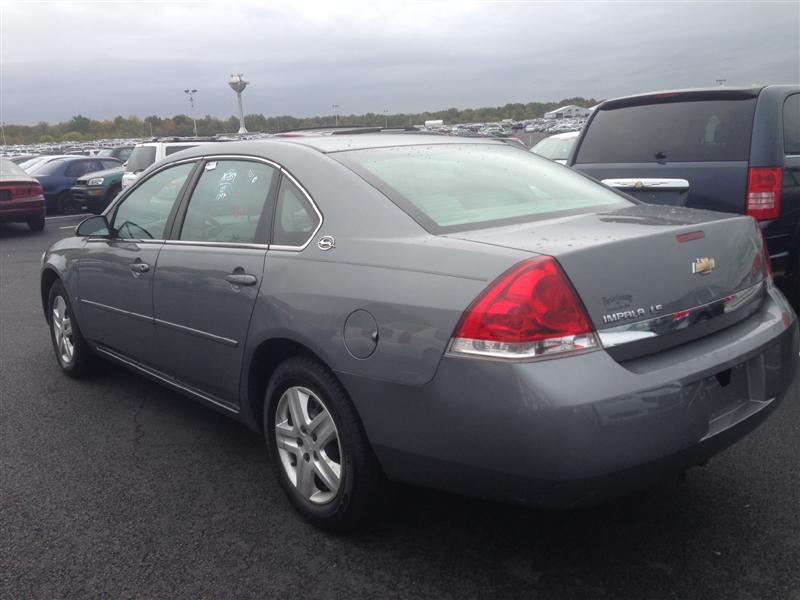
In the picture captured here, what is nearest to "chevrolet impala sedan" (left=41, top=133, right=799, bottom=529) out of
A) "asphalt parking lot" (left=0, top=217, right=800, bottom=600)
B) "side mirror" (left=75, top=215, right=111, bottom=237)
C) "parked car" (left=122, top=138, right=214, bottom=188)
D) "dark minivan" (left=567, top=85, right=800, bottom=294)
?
"asphalt parking lot" (left=0, top=217, right=800, bottom=600)

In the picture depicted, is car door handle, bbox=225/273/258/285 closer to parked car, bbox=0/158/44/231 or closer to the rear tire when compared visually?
parked car, bbox=0/158/44/231

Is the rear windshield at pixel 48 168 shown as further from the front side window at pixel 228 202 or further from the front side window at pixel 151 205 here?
the front side window at pixel 228 202

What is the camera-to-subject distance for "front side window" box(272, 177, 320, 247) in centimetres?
318

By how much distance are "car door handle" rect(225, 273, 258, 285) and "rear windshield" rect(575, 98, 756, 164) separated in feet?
11.9

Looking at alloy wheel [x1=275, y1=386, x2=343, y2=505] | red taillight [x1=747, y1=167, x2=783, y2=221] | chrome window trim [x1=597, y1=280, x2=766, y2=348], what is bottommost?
alloy wheel [x1=275, y1=386, x2=343, y2=505]

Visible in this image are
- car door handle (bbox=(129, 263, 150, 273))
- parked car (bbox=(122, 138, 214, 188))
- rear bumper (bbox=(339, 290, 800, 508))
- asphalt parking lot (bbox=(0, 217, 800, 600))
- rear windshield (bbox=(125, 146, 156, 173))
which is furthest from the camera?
rear windshield (bbox=(125, 146, 156, 173))

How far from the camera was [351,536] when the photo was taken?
3.03 m

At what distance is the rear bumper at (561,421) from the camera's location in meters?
2.31

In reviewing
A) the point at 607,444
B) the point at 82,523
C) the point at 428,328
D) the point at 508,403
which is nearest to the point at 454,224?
the point at 428,328

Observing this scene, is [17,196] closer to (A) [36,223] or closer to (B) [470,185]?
(A) [36,223]

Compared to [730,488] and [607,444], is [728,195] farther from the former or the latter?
[607,444]

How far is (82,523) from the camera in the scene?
10.5 ft

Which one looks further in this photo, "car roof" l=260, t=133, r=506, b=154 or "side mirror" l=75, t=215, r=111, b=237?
"side mirror" l=75, t=215, r=111, b=237

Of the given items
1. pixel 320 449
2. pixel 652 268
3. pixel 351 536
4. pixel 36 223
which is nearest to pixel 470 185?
pixel 652 268
